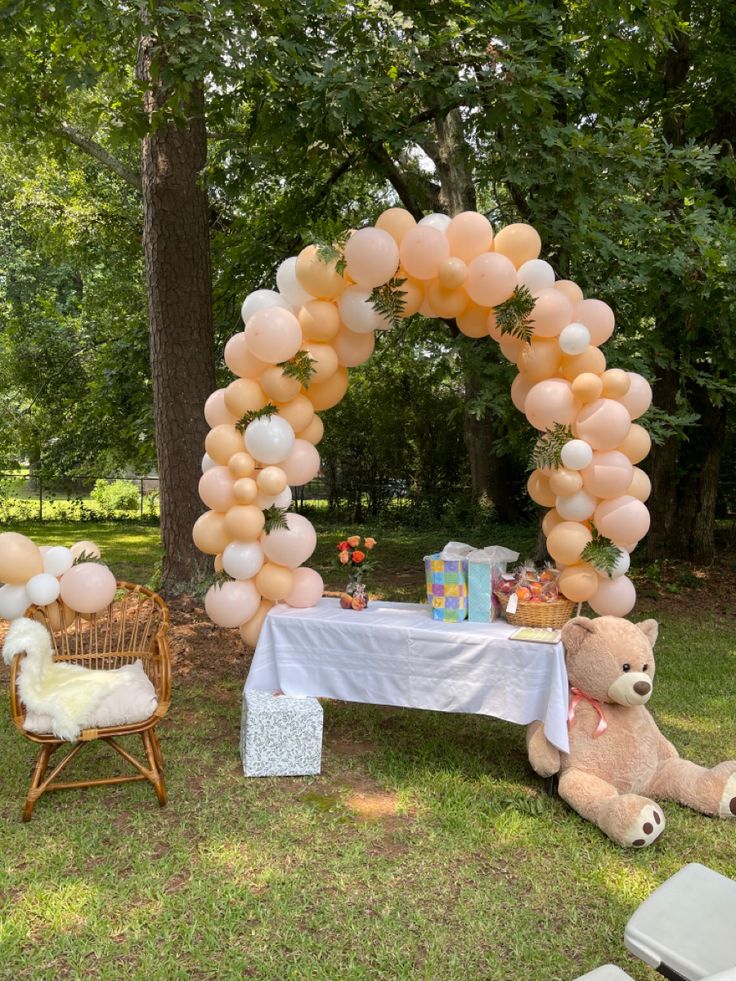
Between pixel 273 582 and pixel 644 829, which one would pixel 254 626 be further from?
pixel 644 829

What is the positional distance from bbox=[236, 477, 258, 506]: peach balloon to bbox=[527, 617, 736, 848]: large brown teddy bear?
1.69 metres

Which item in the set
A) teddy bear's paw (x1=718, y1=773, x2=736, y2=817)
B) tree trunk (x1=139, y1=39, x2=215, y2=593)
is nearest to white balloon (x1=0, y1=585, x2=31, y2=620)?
teddy bear's paw (x1=718, y1=773, x2=736, y2=817)

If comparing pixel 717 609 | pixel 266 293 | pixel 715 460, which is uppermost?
pixel 266 293

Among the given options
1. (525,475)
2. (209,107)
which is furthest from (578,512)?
(525,475)

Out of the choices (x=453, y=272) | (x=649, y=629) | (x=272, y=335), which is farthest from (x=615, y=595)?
(x=272, y=335)

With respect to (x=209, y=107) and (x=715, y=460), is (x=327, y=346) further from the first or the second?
(x=715, y=460)

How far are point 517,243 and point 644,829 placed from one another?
9.12 ft

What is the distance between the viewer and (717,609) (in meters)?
8.11

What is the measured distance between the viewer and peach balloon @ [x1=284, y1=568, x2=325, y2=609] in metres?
4.25

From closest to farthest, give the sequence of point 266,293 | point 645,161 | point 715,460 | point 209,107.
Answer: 1. point 266,293
2. point 645,161
3. point 209,107
4. point 715,460

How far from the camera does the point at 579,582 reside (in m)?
3.95

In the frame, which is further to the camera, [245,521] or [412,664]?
[245,521]

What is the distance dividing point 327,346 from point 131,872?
8.62ft

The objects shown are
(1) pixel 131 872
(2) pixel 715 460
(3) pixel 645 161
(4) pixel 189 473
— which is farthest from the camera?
(2) pixel 715 460
